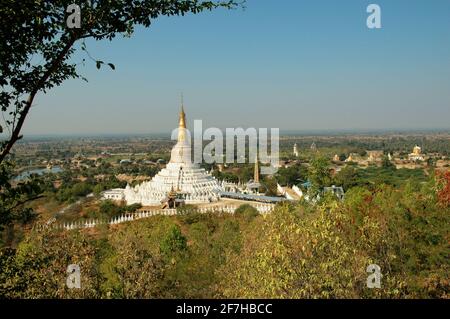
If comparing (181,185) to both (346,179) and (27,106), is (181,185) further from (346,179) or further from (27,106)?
(27,106)

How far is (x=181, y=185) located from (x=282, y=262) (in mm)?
36508

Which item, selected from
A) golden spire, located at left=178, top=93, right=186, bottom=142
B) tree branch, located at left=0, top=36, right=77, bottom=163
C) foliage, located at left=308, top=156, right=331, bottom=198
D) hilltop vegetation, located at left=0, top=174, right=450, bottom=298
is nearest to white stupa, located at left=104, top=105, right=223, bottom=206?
golden spire, located at left=178, top=93, right=186, bottom=142

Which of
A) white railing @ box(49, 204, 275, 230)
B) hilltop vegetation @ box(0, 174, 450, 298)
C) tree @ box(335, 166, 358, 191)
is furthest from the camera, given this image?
tree @ box(335, 166, 358, 191)

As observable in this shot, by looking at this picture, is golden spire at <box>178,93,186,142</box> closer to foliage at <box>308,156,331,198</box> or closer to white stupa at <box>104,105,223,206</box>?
white stupa at <box>104,105,223,206</box>

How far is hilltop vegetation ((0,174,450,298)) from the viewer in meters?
7.73

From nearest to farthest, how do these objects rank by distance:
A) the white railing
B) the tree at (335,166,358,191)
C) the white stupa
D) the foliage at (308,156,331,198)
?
1. the foliage at (308,156,331,198)
2. the white railing
3. the white stupa
4. the tree at (335,166,358,191)

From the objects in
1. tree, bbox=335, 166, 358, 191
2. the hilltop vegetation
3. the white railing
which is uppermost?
the hilltop vegetation

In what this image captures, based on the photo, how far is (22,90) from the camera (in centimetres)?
553

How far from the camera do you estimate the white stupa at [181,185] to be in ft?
139

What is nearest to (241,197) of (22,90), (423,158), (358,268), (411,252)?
(411,252)

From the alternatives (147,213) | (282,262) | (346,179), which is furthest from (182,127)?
(282,262)

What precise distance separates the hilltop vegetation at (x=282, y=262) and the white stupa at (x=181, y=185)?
23.0 m

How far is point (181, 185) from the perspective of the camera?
44.1 metres

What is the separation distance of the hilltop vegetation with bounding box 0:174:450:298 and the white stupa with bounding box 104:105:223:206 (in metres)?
23.0
